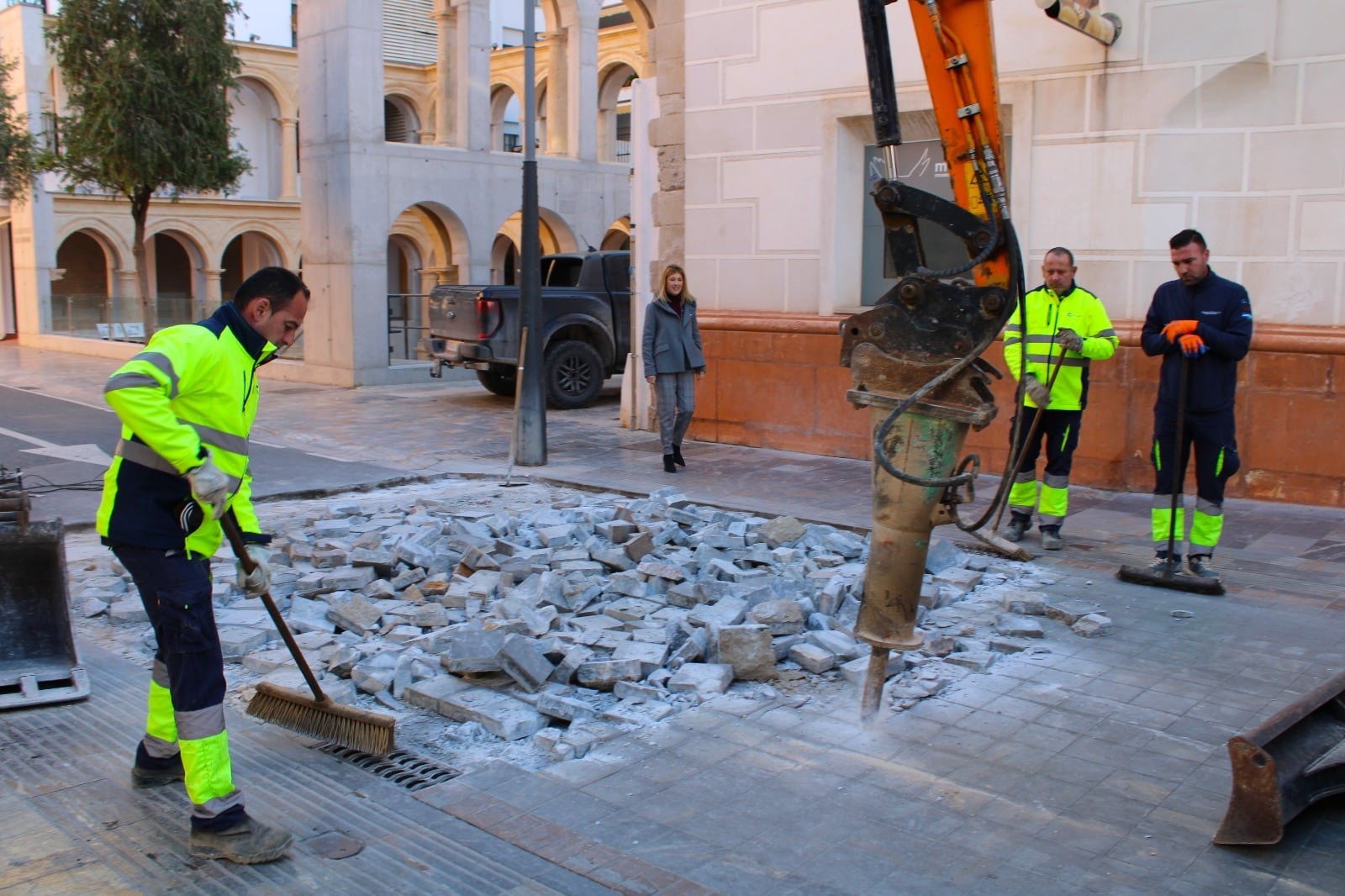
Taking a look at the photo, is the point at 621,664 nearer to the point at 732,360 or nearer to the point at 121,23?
the point at 732,360

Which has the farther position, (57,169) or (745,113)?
(57,169)

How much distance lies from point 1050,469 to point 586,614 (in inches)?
134

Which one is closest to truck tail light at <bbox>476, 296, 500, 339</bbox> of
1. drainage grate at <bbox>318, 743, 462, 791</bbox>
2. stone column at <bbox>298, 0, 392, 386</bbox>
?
stone column at <bbox>298, 0, 392, 386</bbox>

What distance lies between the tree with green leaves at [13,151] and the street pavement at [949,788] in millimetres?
20892

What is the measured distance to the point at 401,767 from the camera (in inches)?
173

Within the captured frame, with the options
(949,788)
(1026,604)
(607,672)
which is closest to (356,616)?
(607,672)

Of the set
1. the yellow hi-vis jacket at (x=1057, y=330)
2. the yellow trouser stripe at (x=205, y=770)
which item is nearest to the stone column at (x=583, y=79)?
the yellow hi-vis jacket at (x=1057, y=330)

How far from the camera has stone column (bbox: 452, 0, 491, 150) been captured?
20125 millimetres

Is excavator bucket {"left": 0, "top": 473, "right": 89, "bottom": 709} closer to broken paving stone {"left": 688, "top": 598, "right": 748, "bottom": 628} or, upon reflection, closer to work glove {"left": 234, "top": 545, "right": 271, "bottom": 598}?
work glove {"left": 234, "top": 545, "right": 271, "bottom": 598}

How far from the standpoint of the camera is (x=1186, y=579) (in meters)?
6.69

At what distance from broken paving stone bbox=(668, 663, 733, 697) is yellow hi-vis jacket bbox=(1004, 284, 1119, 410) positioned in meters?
3.27

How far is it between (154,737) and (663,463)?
6781mm

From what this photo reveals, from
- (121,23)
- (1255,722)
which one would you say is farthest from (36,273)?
(1255,722)

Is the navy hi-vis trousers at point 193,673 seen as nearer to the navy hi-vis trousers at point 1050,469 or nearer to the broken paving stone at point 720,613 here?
the broken paving stone at point 720,613
